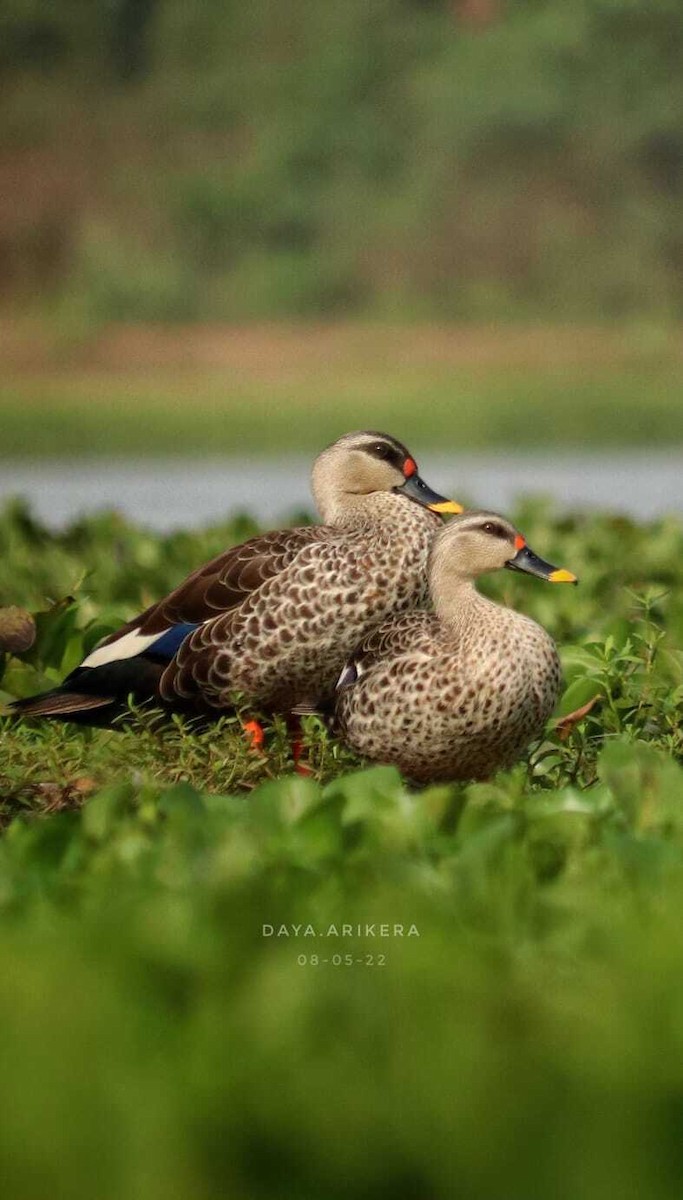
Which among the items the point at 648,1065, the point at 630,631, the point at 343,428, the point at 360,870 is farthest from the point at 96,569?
the point at 343,428

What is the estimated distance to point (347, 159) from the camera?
2000 cm

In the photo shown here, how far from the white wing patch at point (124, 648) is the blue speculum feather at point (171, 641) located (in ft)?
0.04

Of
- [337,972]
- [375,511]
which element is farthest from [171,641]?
[337,972]

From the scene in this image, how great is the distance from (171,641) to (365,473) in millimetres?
554

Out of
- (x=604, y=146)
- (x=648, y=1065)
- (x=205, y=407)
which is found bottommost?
(x=205, y=407)

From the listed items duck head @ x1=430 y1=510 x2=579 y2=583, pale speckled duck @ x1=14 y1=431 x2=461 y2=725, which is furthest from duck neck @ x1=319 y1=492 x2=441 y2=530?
duck head @ x1=430 y1=510 x2=579 y2=583

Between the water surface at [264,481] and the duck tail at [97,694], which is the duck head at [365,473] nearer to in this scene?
the duck tail at [97,694]

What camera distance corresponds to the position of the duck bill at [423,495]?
4.50m

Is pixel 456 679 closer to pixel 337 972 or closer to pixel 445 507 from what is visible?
pixel 445 507

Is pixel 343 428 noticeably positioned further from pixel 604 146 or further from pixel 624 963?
pixel 624 963

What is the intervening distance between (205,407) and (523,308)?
3578 millimetres

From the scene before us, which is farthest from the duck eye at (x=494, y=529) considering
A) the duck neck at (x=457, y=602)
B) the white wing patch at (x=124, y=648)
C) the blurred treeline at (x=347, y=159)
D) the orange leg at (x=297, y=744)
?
the blurred treeline at (x=347, y=159)

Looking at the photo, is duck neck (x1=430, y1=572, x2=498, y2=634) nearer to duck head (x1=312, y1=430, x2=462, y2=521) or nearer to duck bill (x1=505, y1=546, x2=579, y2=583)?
duck bill (x1=505, y1=546, x2=579, y2=583)

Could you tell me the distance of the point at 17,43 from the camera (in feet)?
65.8
